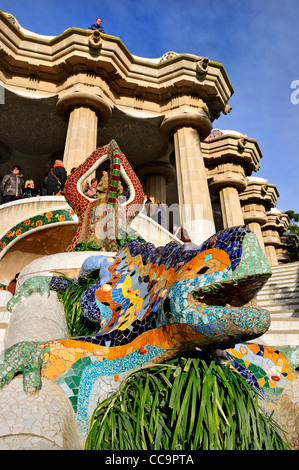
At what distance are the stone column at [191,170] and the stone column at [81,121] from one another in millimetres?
2948

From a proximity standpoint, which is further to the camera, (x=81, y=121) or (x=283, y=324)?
(x=81, y=121)

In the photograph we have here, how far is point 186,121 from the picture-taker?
14.7 metres

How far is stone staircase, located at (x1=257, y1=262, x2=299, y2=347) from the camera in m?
4.22

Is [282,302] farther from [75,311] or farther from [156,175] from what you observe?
[156,175]

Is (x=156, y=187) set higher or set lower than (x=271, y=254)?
lower

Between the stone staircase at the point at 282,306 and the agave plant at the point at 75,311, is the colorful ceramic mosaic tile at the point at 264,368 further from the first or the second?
the stone staircase at the point at 282,306

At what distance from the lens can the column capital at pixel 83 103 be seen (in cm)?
1310

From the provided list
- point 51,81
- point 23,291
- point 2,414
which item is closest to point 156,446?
point 2,414

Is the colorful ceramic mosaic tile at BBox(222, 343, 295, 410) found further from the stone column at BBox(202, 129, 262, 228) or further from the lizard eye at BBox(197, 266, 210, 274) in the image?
the stone column at BBox(202, 129, 262, 228)

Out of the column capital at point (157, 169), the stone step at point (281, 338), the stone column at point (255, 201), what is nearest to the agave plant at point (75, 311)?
the stone step at point (281, 338)

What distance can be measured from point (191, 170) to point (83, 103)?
189 inches

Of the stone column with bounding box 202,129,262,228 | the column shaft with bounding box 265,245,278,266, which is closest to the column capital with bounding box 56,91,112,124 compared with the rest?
the stone column with bounding box 202,129,262,228

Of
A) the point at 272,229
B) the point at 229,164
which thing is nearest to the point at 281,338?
the point at 229,164

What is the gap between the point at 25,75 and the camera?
47.0ft
